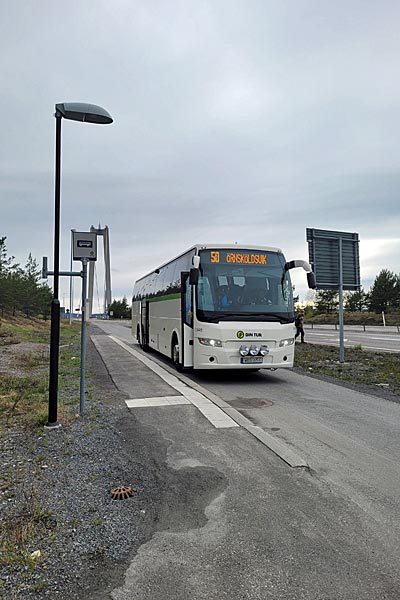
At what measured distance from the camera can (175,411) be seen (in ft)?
25.4

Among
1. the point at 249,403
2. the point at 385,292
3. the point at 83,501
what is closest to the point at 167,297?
the point at 249,403

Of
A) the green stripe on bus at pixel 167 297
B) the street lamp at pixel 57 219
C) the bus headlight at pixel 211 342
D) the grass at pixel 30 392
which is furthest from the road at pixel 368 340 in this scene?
the street lamp at pixel 57 219

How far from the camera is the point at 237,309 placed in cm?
1096

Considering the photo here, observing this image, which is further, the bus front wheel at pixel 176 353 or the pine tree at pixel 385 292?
the pine tree at pixel 385 292

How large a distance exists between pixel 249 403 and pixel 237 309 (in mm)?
2759

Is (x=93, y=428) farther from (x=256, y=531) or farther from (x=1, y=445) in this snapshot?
(x=256, y=531)

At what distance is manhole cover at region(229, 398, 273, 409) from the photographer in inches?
332

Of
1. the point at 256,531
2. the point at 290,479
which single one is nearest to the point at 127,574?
the point at 256,531

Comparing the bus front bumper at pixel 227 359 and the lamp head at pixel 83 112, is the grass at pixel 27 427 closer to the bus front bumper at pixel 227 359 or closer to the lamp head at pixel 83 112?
the bus front bumper at pixel 227 359

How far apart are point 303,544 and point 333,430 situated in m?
3.42

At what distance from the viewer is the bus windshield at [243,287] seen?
10969 millimetres

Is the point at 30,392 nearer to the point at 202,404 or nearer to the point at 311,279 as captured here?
the point at 202,404

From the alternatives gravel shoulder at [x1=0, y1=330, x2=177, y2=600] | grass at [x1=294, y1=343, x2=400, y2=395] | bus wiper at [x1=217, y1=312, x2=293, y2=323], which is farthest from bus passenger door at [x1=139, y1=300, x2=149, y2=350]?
gravel shoulder at [x1=0, y1=330, x2=177, y2=600]

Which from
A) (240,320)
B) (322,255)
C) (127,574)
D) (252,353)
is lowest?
(127,574)
